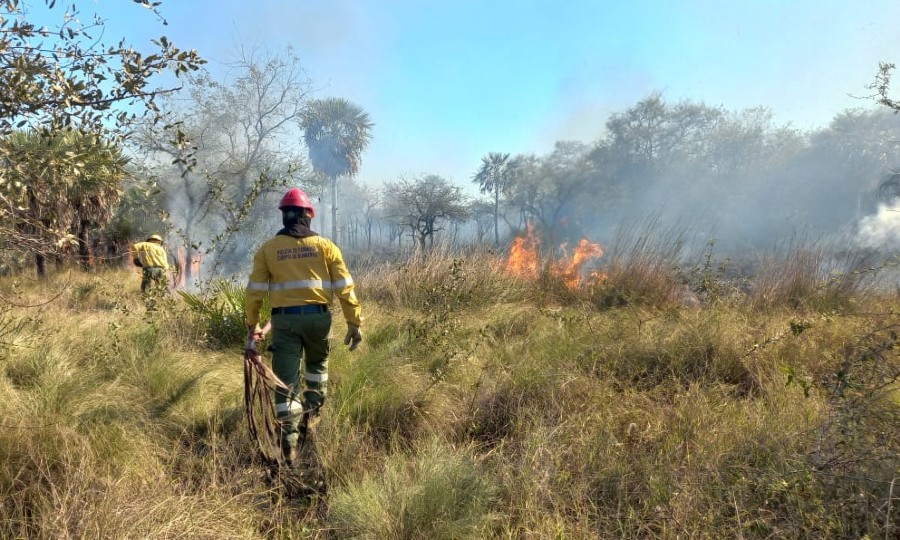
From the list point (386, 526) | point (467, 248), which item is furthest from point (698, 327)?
point (467, 248)

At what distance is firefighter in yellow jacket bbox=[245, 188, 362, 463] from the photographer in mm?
3039

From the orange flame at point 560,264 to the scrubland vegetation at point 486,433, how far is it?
2.29 metres

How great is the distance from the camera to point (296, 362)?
123 inches

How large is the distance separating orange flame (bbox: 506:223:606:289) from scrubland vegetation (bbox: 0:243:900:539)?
2.29 meters

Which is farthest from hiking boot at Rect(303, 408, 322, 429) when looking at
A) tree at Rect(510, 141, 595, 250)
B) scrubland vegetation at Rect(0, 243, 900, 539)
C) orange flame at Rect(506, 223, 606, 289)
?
tree at Rect(510, 141, 595, 250)

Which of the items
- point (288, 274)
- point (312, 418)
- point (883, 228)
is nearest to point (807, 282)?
point (312, 418)

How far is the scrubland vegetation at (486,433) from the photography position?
1.99m

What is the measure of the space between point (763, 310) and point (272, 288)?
610 cm

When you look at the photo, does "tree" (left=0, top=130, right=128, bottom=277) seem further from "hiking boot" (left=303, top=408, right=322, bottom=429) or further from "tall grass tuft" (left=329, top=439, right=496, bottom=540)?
"tall grass tuft" (left=329, top=439, right=496, bottom=540)

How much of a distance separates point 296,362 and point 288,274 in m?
0.65

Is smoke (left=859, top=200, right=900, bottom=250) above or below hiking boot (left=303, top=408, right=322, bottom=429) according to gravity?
above

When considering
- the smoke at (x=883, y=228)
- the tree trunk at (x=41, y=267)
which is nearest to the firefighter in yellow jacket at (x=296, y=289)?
the tree trunk at (x=41, y=267)

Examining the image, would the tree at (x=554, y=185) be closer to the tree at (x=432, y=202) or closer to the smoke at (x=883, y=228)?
the tree at (x=432, y=202)

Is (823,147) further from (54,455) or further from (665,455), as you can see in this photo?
(54,455)
